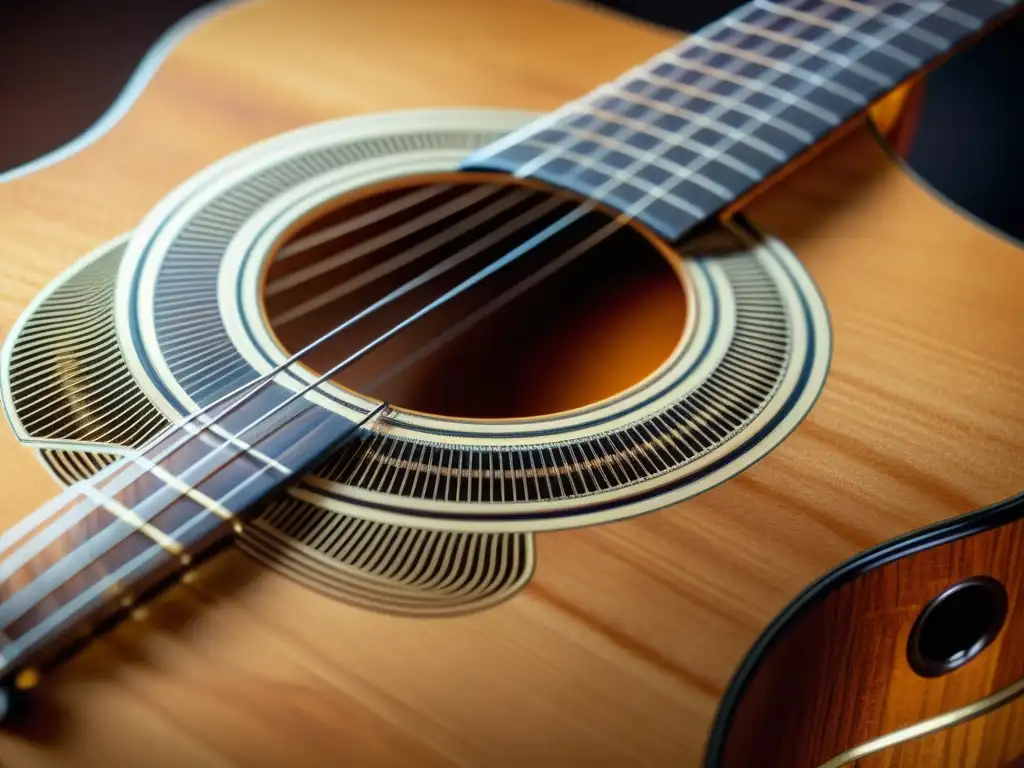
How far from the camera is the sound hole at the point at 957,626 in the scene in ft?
1.86

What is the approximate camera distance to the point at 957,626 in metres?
0.59

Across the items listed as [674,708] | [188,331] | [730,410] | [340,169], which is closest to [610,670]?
[674,708]

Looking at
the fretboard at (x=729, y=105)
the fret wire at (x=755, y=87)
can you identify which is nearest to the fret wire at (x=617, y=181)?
the fretboard at (x=729, y=105)

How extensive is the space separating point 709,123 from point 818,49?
0.13 metres

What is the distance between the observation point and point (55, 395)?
1.88ft

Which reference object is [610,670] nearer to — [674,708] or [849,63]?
[674,708]

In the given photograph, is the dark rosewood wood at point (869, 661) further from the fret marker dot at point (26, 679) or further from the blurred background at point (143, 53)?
the blurred background at point (143, 53)

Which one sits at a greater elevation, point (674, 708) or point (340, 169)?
point (340, 169)

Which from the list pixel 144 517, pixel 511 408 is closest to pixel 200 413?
pixel 144 517

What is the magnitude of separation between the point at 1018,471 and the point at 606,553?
23cm

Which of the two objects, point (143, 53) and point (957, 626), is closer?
point (957, 626)

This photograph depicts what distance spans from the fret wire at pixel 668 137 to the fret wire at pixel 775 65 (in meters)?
0.09

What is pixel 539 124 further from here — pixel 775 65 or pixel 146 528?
pixel 146 528

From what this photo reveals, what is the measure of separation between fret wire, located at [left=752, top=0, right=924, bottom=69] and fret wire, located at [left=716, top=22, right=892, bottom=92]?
0.08 feet
